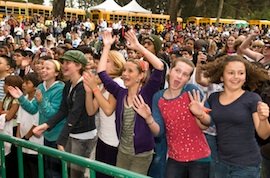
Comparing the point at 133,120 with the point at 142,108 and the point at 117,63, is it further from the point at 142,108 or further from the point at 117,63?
the point at 117,63

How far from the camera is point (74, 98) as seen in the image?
4336mm

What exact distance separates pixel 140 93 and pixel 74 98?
0.71 m

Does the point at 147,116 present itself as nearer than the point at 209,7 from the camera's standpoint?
Yes

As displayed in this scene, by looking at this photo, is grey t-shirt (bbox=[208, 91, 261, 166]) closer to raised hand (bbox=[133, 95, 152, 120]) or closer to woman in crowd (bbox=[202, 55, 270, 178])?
woman in crowd (bbox=[202, 55, 270, 178])

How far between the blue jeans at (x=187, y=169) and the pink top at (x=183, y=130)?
2.2 inches

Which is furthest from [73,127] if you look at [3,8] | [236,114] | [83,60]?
[3,8]

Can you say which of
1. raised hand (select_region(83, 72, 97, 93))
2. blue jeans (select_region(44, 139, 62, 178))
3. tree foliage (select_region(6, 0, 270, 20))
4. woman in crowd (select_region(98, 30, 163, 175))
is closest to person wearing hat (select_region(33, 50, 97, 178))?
raised hand (select_region(83, 72, 97, 93))

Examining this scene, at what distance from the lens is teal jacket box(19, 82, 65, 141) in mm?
4523

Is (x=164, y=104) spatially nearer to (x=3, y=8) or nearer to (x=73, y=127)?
(x=73, y=127)

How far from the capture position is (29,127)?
4.86 m

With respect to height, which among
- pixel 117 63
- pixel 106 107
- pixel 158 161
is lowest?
pixel 158 161

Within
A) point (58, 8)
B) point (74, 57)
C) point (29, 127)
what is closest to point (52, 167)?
point (74, 57)

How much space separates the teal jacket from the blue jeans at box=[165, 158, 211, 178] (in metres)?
1.38

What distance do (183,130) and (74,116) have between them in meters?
1.13
